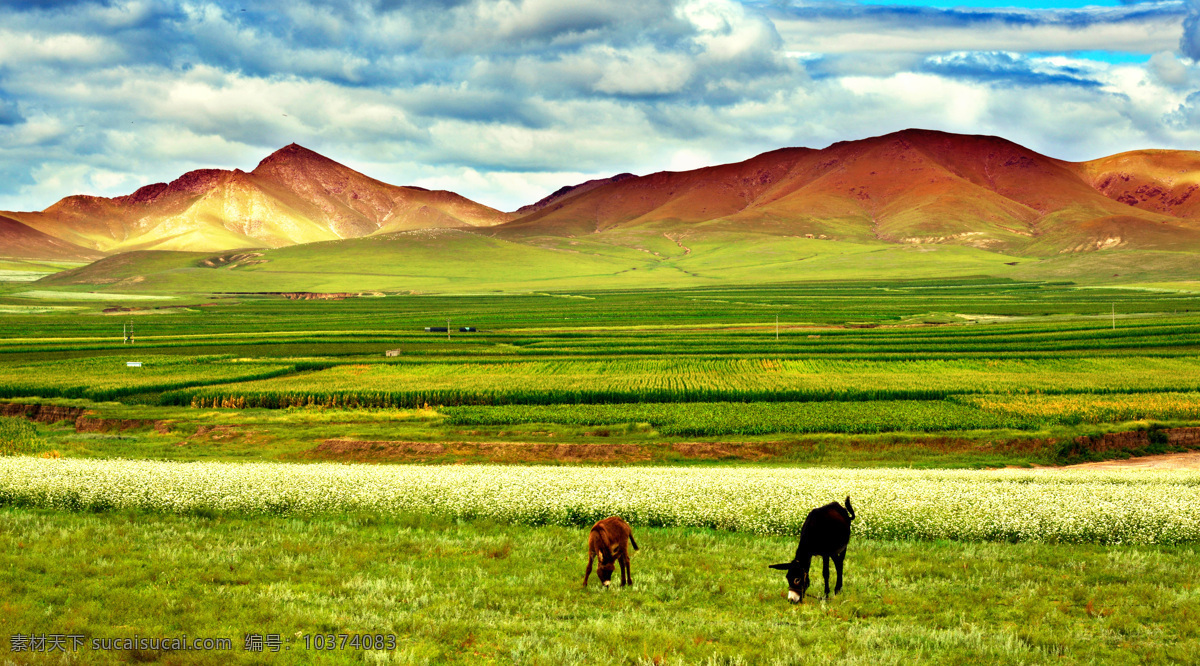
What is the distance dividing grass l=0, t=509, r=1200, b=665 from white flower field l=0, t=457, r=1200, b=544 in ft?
4.02

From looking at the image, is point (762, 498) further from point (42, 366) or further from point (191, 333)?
point (191, 333)

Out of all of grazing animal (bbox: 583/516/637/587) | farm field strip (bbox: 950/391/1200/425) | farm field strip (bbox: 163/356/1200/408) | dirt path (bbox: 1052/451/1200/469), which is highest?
grazing animal (bbox: 583/516/637/587)

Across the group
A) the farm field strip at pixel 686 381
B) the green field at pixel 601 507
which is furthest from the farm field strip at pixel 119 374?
the farm field strip at pixel 686 381

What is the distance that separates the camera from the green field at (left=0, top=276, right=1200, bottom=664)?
12.0 m

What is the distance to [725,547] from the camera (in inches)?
673

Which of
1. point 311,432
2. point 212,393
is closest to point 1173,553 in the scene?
point 311,432

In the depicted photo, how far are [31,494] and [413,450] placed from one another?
778 inches

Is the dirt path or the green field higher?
the green field

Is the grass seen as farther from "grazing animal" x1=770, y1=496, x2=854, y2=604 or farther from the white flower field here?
the white flower field

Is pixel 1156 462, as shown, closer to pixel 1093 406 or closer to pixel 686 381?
pixel 1093 406

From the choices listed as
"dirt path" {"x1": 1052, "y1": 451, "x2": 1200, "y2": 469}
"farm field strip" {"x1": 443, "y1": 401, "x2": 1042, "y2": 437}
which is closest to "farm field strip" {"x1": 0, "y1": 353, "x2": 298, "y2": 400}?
"farm field strip" {"x1": 443, "y1": 401, "x2": 1042, "y2": 437}

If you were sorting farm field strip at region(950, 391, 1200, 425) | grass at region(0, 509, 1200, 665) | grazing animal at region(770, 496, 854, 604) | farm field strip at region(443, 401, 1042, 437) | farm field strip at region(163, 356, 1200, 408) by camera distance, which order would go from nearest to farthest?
grass at region(0, 509, 1200, 665) < grazing animal at region(770, 496, 854, 604) < farm field strip at region(443, 401, 1042, 437) < farm field strip at region(950, 391, 1200, 425) < farm field strip at region(163, 356, 1200, 408)

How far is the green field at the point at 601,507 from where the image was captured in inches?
472

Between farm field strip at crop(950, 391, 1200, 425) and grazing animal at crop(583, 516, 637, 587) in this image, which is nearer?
grazing animal at crop(583, 516, 637, 587)
